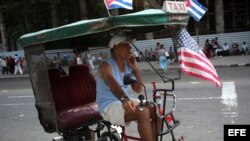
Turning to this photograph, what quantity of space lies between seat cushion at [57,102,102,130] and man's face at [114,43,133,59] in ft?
3.93

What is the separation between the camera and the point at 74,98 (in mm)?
6137

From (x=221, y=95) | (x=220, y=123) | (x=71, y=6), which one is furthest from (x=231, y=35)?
(x=220, y=123)

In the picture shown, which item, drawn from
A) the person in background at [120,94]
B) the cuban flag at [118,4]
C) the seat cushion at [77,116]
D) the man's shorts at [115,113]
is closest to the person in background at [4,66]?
the cuban flag at [118,4]

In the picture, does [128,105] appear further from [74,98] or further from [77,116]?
[74,98]

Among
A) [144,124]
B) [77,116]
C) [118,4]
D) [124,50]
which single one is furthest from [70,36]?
[118,4]

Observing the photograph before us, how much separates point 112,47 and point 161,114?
0.92m

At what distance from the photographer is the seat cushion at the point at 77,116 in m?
5.52

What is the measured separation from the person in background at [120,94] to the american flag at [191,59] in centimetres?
59

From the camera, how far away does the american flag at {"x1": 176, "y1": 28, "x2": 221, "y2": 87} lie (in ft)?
14.9

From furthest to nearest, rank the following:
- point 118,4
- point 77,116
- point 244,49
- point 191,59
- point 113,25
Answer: point 244,49
point 118,4
point 77,116
point 191,59
point 113,25

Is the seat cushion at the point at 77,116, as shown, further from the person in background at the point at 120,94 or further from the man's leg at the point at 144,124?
the man's leg at the point at 144,124

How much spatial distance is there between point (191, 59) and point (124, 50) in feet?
2.56

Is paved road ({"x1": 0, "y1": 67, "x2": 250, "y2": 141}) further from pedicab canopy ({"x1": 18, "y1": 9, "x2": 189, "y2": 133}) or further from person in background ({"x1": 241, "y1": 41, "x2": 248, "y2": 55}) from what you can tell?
person in background ({"x1": 241, "y1": 41, "x2": 248, "y2": 55})

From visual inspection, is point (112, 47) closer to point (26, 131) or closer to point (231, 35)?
point (26, 131)
